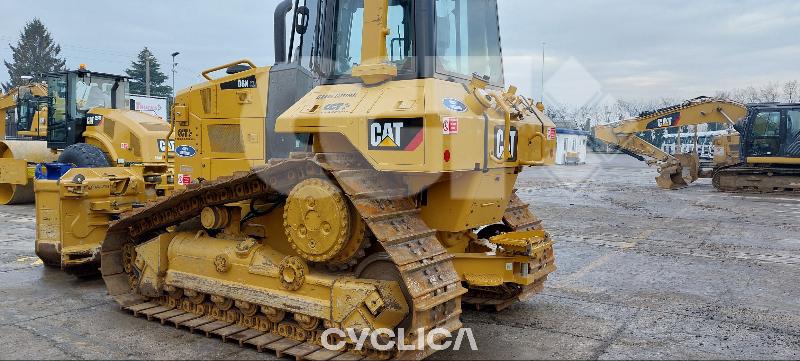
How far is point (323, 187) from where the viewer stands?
4.75m

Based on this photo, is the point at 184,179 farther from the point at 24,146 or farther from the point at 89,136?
the point at 24,146

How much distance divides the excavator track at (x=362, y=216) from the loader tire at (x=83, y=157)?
7.15 meters

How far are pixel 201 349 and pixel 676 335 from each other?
13.3ft

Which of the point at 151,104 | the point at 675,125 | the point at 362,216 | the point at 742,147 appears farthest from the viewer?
the point at 151,104

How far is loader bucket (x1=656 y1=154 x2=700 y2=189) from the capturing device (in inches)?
854

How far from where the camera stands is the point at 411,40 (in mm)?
4961

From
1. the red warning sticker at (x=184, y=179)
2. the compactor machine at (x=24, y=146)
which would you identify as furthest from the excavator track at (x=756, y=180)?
the compactor machine at (x=24, y=146)

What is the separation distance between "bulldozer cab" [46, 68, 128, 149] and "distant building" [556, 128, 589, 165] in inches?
1192

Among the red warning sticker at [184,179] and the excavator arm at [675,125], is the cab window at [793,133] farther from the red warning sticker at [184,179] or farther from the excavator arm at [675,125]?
the red warning sticker at [184,179]

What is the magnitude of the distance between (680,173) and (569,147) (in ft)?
68.9

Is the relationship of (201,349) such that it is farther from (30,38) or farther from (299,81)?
(30,38)

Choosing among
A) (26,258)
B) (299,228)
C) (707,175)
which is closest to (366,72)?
(299,228)

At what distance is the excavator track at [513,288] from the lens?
19.9 feet

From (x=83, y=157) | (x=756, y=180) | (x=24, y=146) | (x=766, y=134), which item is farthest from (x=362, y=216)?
(x=766, y=134)
